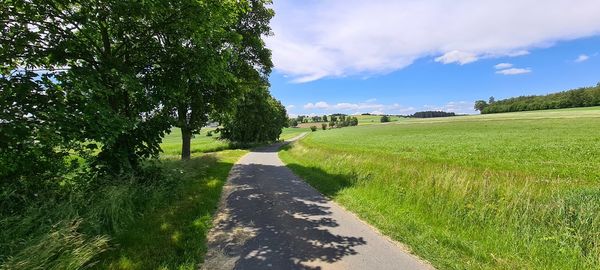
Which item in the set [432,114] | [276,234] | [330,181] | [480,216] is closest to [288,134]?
[432,114]

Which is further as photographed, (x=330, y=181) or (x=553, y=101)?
(x=553, y=101)

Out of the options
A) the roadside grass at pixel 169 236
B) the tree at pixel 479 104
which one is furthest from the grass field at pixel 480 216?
the tree at pixel 479 104

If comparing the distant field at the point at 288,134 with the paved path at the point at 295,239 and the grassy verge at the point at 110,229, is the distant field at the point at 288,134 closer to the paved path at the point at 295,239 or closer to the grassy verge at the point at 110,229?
the paved path at the point at 295,239

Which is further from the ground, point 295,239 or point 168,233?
point 168,233

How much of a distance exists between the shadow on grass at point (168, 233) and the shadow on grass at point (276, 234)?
0.37 meters

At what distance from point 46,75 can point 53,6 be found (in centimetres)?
231

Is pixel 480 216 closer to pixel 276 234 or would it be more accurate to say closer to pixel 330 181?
pixel 276 234

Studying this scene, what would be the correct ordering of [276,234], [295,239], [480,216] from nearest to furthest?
[295,239]
[276,234]
[480,216]

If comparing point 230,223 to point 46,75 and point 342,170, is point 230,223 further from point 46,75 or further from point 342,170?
point 342,170

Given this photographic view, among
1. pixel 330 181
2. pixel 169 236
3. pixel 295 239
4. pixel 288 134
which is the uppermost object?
pixel 169 236

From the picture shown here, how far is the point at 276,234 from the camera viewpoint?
6.74 metres

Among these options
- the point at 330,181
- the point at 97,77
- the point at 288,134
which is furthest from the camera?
the point at 288,134

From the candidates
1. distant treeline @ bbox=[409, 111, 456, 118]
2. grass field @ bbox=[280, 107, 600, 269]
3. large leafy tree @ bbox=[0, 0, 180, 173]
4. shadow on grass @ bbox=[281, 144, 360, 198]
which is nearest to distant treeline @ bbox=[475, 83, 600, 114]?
distant treeline @ bbox=[409, 111, 456, 118]

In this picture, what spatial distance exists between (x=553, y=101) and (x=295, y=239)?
131306 mm
